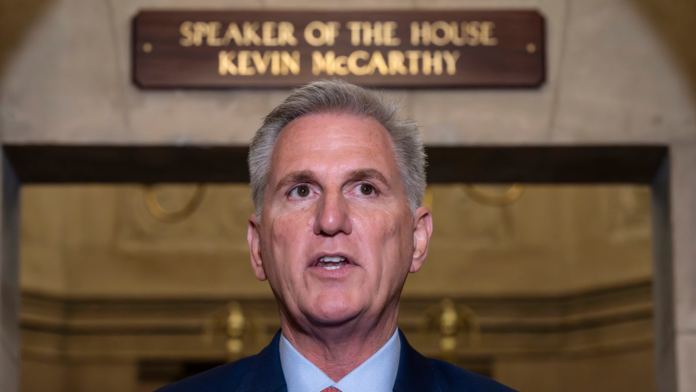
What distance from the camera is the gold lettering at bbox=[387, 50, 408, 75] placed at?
10.4 feet

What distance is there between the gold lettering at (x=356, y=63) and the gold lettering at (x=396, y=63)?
0.08m

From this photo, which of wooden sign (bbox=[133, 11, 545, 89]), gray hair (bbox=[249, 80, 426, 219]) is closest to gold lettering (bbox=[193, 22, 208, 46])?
wooden sign (bbox=[133, 11, 545, 89])

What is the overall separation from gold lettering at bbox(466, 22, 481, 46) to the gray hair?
4.14 feet

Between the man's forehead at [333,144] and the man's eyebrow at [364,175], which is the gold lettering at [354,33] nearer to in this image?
the man's forehead at [333,144]

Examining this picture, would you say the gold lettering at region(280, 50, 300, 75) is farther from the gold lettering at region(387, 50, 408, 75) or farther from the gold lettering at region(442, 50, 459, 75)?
the gold lettering at region(442, 50, 459, 75)

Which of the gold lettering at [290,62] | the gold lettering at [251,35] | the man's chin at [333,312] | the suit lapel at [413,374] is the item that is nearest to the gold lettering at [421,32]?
the gold lettering at [290,62]

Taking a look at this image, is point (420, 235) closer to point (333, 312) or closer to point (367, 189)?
point (367, 189)

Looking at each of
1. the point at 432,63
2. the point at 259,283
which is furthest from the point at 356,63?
the point at 259,283

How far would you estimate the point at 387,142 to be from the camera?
1939 mm

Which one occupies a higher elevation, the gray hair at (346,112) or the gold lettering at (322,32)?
the gold lettering at (322,32)

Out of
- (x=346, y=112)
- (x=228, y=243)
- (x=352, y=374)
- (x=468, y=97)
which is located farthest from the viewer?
(x=228, y=243)

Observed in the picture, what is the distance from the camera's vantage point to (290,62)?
317 centimetres

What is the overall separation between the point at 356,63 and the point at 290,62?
0.75ft

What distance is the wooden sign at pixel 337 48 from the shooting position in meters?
3.16
